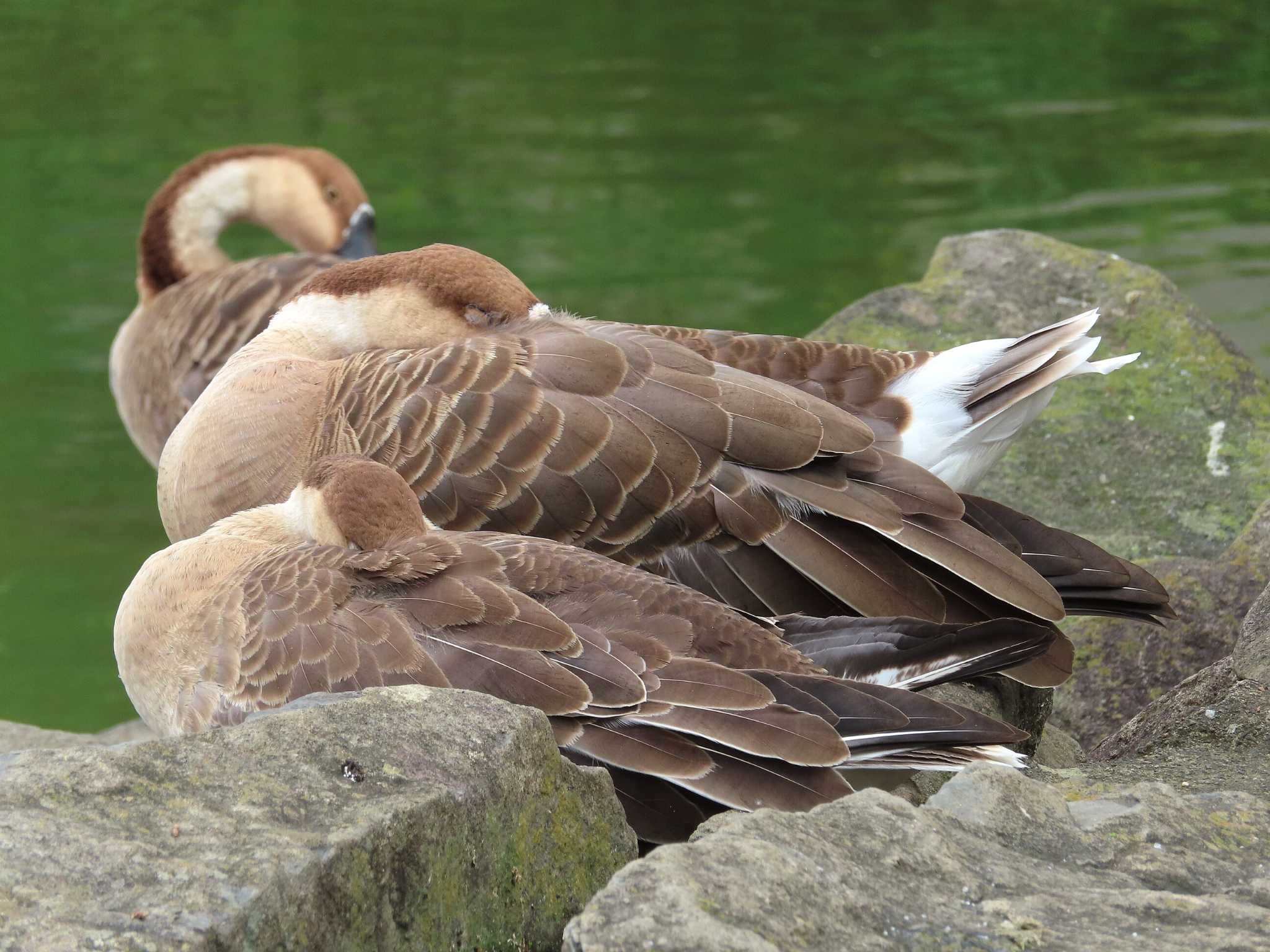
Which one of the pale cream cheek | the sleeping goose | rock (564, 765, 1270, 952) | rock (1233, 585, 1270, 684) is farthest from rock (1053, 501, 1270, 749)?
the pale cream cheek

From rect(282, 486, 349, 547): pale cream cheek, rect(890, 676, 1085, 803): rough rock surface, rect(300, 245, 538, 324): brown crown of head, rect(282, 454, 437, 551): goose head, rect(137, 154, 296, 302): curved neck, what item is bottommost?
rect(890, 676, 1085, 803): rough rock surface

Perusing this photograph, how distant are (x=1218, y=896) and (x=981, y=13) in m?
16.4

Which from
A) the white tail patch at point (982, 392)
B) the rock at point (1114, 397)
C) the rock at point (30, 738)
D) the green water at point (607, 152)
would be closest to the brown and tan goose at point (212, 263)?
the green water at point (607, 152)

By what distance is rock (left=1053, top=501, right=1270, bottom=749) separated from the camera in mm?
4375

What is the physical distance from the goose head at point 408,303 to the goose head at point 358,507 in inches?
43.0

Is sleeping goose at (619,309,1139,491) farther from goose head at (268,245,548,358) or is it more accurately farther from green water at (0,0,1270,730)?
green water at (0,0,1270,730)

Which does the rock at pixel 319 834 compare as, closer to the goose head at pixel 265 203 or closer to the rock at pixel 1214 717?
the rock at pixel 1214 717

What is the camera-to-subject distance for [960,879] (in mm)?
2137

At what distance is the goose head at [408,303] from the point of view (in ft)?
16.3

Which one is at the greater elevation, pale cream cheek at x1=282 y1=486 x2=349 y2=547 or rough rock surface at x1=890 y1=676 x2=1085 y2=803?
Answer: pale cream cheek at x1=282 y1=486 x2=349 y2=547

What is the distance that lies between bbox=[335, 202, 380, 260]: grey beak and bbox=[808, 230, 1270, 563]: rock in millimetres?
3397

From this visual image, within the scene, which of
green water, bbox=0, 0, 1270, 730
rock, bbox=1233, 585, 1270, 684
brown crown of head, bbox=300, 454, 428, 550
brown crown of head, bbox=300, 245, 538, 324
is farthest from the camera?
green water, bbox=0, 0, 1270, 730

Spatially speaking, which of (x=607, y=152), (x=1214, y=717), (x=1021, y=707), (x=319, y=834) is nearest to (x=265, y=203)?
(x=607, y=152)

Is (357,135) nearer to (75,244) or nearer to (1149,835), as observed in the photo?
(75,244)
